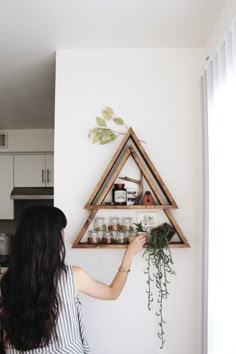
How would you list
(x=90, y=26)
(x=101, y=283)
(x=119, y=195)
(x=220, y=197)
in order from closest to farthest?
1. (x=101, y=283)
2. (x=220, y=197)
3. (x=90, y=26)
4. (x=119, y=195)

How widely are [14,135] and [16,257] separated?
3.36 meters

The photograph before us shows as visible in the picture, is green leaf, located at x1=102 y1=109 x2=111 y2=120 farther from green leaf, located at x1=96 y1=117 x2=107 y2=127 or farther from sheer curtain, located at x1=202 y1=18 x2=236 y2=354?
sheer curtain, located at x1=202 y1=18 x2=236 y2=354

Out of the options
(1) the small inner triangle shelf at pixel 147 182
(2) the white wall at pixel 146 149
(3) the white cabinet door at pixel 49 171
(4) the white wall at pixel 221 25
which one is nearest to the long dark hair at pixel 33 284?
(1) the small inner triangle shelf at pixel 147 182

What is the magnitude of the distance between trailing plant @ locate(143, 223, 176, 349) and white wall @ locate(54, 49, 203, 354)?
0.04 meters

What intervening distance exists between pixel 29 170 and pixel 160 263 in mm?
2842

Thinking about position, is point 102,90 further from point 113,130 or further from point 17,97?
point 17,97

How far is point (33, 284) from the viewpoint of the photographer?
1.37 metres

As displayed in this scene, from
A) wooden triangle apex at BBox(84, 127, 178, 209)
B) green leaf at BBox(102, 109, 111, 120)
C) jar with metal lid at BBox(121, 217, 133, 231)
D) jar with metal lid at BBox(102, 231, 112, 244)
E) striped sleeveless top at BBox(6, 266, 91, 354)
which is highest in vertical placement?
green leaf at BBox(102, 109, 111, 120)

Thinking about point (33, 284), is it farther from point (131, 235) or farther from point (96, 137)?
point (96, 137)

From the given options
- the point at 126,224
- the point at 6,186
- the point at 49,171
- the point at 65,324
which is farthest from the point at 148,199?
the point at 6,186

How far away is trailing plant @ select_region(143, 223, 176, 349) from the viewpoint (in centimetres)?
199

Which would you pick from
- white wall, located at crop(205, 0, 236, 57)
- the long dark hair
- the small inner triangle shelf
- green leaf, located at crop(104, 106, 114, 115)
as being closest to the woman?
the long dark hair

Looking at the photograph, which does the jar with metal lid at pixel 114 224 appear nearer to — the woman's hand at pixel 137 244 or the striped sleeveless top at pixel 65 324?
the woman's hand at pixel 137 244

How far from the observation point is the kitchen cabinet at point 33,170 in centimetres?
450
